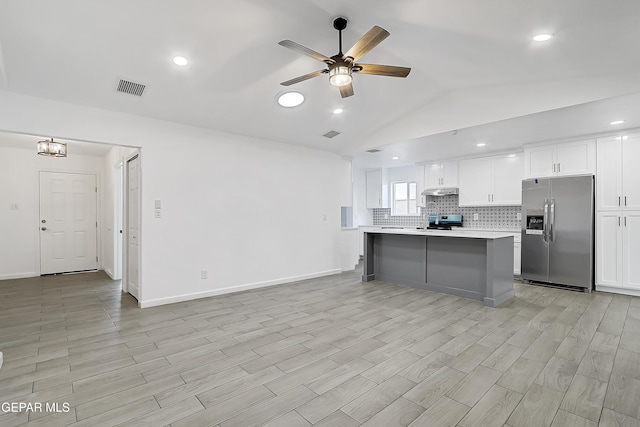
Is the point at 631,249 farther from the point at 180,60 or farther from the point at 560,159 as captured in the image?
the point at 180,60

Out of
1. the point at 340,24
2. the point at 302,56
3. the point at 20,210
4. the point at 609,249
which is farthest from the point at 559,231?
the point at 20,210

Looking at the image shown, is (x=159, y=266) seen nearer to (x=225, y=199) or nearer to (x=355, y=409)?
(x=225, y=199)

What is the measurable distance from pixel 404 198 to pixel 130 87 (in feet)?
22.7

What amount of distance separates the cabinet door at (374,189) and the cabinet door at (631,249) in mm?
4991

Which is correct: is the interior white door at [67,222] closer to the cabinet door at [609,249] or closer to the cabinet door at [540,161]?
the cabinet door at [540,161]

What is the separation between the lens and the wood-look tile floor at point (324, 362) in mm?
1907

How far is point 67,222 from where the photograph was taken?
6.62 metres

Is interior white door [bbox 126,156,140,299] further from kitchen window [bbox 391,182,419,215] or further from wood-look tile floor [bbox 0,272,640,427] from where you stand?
kitchen window [bbox 391,182,419,215]

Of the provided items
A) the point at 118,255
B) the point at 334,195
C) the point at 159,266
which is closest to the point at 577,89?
the point at 334,195

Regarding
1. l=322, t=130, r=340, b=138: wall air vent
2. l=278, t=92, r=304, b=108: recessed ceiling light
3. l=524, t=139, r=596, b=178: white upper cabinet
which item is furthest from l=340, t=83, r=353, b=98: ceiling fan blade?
l=524, t=139, r=596, b=178: white upper cabinet

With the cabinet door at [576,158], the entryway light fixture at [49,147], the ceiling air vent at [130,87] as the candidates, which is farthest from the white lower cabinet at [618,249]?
the entryway light fixture at [49,147]

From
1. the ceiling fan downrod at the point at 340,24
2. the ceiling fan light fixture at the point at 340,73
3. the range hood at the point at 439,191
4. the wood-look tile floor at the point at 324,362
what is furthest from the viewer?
the range hood at the point at 439,191

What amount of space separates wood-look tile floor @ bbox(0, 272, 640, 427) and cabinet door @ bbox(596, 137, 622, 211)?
4.79 feet

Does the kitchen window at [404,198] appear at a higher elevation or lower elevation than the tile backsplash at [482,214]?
higher
